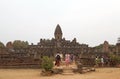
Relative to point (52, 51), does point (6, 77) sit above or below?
below

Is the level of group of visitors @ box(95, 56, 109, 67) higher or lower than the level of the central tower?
lower

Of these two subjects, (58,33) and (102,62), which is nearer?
(102,62)

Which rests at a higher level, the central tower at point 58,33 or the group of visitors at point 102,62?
the central tower at point 58,33

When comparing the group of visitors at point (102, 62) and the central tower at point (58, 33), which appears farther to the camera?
the central tower at point (58, 33)

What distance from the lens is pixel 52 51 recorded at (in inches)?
1790

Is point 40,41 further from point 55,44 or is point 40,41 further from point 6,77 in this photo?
point 6,77

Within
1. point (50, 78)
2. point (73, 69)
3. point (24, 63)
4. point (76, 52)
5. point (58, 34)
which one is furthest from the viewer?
point (58, 34)

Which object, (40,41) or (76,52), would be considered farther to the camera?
(40,41)

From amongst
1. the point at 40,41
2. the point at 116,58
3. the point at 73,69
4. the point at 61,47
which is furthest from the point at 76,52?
the point at 73,69

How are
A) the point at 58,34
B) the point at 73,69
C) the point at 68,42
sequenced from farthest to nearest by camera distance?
1. the point at 58,34
2. the point at 68,42
3. the point at 73,69

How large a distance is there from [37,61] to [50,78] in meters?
9.51

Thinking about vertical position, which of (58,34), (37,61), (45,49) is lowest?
(37,61)

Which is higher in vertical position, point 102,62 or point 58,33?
point 58,33

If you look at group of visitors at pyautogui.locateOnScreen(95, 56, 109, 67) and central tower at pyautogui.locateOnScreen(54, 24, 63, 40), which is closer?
group of visitors at pyautogui.locateOnScreen(95, 56, 109, 67)
